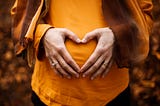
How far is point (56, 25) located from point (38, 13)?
0.28 ft

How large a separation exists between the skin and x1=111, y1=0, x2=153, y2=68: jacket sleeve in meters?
0.04

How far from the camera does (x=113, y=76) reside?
190 centimetres

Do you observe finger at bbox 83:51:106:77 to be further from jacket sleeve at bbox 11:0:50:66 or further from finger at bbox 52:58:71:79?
jacket sleeve at bbox 11:0:50:66

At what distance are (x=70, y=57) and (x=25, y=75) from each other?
1947 mm

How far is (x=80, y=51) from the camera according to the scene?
1786mm

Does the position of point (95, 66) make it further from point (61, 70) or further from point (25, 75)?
point (25, 75)

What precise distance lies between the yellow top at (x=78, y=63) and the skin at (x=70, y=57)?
1.1 inches

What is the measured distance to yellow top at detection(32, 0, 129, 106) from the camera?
181 centimetres

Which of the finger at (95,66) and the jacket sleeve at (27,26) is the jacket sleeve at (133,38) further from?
the jacket sleeve at (27,26)

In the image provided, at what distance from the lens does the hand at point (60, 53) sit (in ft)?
5.76

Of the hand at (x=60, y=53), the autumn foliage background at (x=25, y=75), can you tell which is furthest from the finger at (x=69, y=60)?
the autumn foliage background at (x=25, y=75)

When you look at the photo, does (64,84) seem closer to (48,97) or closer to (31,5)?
(48,97)

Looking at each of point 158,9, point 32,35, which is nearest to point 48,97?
point 32,35

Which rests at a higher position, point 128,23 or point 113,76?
point 128,23
